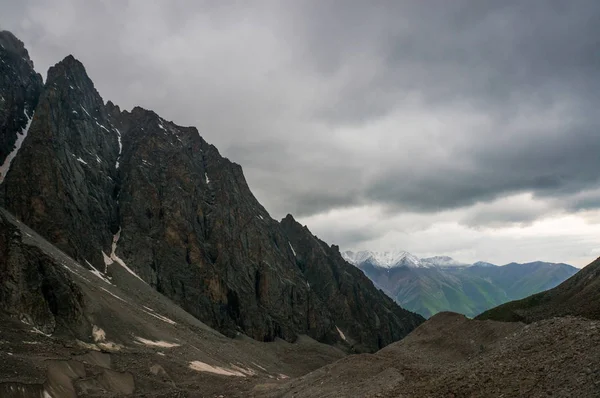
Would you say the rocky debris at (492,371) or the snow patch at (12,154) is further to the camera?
the snow patch at (12,154)

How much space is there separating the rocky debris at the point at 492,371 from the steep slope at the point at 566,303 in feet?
12.8

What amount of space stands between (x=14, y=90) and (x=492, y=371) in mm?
163420

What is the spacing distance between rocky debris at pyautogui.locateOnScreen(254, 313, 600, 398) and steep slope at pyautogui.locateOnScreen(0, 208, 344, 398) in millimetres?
12568

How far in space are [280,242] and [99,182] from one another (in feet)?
275

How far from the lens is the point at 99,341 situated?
57219 millimetres

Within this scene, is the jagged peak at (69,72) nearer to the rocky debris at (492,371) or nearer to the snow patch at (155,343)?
the snow patch at (155,343)

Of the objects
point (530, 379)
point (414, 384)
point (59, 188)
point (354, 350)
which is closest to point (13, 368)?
point (414, 384)

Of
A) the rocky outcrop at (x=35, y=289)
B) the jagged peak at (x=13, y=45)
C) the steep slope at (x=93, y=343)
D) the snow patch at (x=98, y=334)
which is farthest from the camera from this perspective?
the jagged peak at (x=13, y=45)

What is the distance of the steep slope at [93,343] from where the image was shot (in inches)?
1302

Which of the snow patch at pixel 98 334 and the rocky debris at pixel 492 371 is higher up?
the snow patch at pixel 98 334

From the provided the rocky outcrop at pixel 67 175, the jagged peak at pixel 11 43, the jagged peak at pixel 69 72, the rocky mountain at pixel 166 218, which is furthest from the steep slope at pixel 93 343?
the jagged peak at pixel 11 43

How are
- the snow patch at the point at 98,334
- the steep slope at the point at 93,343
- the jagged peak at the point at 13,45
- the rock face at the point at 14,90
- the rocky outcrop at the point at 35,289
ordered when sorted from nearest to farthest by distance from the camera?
1. the steep slope at the point at 93,343
2. the rocky outcrop at the point at 35,289
3. the snow patch at the point at 98,334
4. the rock face at the point at 14,90
5. the jagged peak at the point at 13,45

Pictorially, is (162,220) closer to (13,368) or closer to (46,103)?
(46,103)

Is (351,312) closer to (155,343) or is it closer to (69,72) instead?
(155,343)
